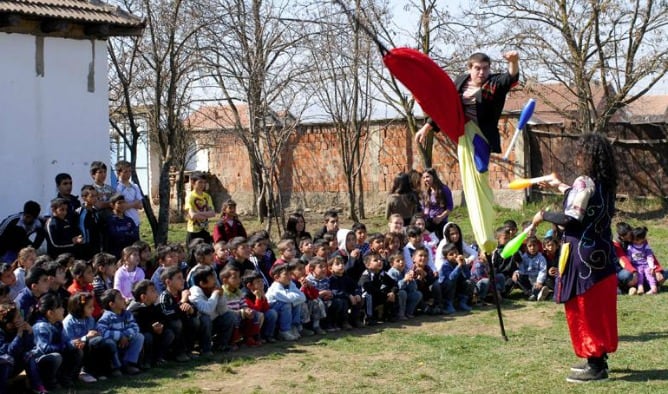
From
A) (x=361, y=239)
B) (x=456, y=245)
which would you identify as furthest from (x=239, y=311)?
(x=456, y=245)

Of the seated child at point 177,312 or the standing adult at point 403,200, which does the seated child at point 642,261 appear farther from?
the seated child at point 177,312

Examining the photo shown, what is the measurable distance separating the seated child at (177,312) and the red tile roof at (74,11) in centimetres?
459

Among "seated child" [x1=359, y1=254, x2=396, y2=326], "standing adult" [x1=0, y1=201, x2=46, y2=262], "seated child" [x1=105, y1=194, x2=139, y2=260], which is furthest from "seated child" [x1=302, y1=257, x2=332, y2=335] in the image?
"standing adult" [x1=0, y1=201, x2=46, y2=262]

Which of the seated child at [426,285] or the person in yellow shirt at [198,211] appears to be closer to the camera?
the seated child at [426,285]

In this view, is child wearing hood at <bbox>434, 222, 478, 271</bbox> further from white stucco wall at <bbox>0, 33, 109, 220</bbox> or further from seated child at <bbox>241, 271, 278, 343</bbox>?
white stucco wall at <bbox>0, 33, 109, 220</bbox>

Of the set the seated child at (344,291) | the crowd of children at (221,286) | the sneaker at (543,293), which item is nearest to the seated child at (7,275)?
the crowd of children at (221,286)

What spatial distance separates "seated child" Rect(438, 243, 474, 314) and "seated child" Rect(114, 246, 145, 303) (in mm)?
3506

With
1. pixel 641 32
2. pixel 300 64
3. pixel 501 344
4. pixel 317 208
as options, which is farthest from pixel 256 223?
pixel 501 344

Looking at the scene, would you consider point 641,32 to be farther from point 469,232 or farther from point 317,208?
point 317,208

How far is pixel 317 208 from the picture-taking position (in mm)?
21375

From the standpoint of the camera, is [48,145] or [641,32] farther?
[641,32]

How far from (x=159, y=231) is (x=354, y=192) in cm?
672

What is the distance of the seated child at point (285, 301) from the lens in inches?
342

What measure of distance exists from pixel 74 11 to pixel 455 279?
18.5ft
